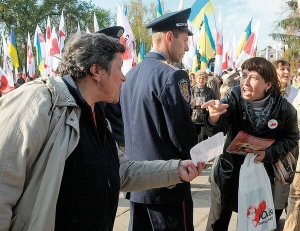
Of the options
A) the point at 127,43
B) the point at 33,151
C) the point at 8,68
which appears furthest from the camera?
the point at 8,68

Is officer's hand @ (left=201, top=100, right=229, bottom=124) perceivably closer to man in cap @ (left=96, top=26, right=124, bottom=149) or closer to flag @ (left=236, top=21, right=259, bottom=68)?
man in cap @ (left=96, top=26, right=124, bottom=149)

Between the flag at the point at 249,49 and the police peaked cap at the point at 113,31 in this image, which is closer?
the police peaked cap at the point at 113,31

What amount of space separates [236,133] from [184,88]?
68 centimetres

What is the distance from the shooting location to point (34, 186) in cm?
131

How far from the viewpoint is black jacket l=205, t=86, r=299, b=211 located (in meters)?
2.55

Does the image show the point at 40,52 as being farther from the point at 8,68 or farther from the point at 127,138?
the point at 127,138

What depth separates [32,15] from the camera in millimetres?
38031

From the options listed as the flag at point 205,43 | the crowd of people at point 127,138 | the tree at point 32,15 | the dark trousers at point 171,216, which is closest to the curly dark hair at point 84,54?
the crowd of people at point 127,138

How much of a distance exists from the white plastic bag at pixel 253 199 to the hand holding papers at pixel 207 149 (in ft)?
2.72

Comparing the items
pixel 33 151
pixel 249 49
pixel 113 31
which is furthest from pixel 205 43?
pixel 33 151

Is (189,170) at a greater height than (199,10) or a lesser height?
lesser

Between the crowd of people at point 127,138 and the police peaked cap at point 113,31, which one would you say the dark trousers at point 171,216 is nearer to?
the crowd of people at point 127,138

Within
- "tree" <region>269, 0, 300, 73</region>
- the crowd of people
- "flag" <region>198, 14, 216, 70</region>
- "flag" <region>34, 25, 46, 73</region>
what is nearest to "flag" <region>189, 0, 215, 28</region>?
"flag" <region>198, 14, 216, 70</region>

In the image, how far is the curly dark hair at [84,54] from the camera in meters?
1.52
